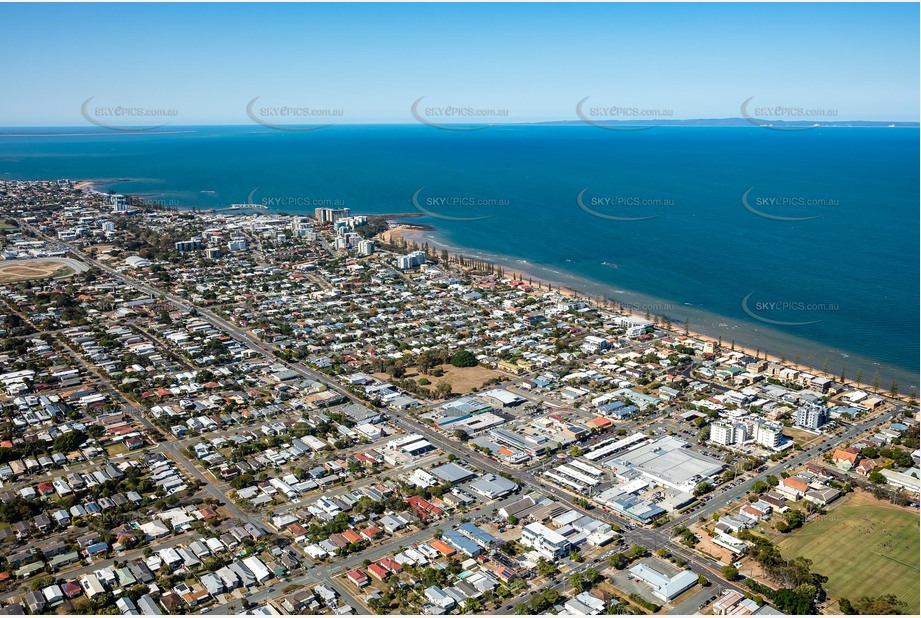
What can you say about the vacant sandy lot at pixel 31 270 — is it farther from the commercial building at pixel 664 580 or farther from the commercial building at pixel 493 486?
the commercial building at pixel 664 580

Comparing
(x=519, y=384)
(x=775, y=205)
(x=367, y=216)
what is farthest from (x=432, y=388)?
(x=775, y=205)

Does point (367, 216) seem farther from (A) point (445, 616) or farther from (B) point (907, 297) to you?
(A) point (445, 616)

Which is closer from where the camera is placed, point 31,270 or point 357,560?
point 357,560

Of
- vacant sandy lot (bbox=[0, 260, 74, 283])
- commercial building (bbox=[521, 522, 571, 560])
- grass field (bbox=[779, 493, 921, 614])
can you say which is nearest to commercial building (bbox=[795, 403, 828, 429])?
grass field (bbox=[779, 493, 921, 614])

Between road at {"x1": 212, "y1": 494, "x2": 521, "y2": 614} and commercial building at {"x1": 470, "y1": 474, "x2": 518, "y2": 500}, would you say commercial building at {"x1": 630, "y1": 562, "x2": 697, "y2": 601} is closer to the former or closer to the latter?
road at {"x1": 212, "y1": 494, "x2": 521, "y2": 614}

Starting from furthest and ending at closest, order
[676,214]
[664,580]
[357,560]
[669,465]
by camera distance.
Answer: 1. [676,214]
2. [669,465]
3. [357,560]
4. [664,580]

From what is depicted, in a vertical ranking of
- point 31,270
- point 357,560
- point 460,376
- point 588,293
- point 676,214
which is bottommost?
point 357,560

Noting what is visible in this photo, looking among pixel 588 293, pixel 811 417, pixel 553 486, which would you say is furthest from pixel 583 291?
pixel 553 486

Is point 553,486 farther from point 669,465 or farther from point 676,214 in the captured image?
point 676,214
